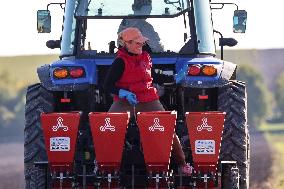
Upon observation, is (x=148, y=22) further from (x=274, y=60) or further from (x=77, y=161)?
(x=274, y=60)

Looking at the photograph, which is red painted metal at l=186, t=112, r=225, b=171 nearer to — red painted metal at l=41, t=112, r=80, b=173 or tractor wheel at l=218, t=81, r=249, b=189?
tractor wheel at l=218, t=81, r=249, b=189

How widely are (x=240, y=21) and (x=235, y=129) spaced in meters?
2.56

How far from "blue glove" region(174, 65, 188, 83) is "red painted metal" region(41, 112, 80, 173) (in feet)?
4.03

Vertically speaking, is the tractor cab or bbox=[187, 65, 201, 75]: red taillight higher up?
the tractor cab

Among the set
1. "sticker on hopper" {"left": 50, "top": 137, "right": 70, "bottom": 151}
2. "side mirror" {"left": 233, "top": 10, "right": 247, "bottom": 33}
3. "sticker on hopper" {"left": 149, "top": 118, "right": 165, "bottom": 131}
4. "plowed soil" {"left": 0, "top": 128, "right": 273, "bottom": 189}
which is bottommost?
"plowed soil" {"left": 0, "top": 128, "right": 273, "bottom": 189}

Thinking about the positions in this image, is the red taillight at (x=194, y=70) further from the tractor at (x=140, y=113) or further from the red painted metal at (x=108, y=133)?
the red painted metal at (x=108, y=133)

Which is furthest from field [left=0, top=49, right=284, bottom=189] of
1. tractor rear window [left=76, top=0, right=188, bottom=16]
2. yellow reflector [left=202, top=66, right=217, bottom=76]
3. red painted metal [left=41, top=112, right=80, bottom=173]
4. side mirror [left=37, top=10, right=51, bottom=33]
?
red painted metal [left=41, top=112, right=80, bottom=173]

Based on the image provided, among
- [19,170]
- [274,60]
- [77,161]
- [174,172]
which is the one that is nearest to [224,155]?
[174,172]

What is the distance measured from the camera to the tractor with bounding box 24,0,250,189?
10.8 m

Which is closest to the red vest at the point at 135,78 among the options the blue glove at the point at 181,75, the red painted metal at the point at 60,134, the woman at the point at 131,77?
the woman at the point at 131,77

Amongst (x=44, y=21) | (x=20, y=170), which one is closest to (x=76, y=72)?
(x=44, y=21)

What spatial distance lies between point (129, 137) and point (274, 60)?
64428mm

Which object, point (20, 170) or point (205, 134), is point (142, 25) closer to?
point (205, 134)

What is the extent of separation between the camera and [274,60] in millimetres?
75375
